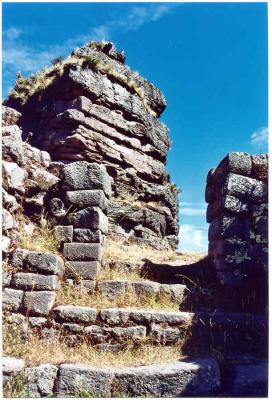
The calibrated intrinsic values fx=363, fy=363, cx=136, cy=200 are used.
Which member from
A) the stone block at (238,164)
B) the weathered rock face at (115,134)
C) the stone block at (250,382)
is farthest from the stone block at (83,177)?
the weathered rock face at (115,134)

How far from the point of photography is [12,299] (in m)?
4.92

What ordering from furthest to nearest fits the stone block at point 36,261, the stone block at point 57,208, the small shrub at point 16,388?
the stone block at point 57,208
the stone block at point 36,261
the small shrub at point 16,388

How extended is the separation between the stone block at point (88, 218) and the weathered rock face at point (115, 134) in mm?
3619

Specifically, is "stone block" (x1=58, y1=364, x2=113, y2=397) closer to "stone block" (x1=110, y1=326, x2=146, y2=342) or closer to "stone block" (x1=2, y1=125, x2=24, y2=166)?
"stone block" (x1=110, y1=326, x2=146, y2=342)

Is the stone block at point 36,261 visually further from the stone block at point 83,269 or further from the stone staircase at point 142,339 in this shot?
the stone block at point 83,269

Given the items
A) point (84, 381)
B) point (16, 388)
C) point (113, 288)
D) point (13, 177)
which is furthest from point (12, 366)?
point (13, 177)

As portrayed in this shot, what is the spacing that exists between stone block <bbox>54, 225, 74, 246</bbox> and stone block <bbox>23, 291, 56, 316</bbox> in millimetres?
1098

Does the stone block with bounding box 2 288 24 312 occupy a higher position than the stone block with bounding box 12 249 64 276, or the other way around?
the stone block with bounding box 12 249 64 276

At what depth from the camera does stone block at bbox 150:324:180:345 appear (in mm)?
4738

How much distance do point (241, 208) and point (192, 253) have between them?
2364 millimetres

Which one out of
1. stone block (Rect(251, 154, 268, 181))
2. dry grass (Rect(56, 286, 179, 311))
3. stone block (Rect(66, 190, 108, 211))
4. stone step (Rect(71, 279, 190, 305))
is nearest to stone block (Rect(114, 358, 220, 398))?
dry grass (Rect(56, 286, 179, 311))

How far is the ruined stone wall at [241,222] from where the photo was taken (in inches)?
233

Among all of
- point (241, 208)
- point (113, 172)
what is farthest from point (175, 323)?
point (113, 172)

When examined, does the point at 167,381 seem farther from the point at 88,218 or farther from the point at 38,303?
the point at 88,218
